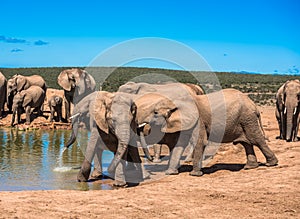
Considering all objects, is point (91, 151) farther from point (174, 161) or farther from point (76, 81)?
point (76, 81)

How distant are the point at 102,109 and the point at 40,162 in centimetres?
327

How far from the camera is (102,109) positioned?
9539 millimetres

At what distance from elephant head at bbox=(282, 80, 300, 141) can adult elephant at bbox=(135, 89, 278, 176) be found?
4.28 m

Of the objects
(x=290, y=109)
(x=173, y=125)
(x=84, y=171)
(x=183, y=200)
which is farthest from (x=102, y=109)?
(x=290, y=109)

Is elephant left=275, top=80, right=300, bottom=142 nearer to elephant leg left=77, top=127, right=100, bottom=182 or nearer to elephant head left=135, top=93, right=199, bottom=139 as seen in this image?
elephant head left=135, top=93, right=199, bottom=139

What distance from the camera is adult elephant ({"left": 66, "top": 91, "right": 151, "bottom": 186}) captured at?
8.83 m

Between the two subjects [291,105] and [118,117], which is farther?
[291,105]

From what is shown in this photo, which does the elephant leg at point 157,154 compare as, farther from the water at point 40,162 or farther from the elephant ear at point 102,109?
the elephant ear at point 102,109

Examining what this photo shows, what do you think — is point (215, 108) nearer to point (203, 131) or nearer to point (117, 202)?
point (203, 131)

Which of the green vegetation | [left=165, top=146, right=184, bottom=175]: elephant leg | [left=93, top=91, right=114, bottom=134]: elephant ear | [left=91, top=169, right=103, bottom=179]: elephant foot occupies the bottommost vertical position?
[left=91, top=169, right=103, bottom=179]: elephant foot

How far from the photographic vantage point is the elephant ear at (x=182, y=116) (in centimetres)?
1020

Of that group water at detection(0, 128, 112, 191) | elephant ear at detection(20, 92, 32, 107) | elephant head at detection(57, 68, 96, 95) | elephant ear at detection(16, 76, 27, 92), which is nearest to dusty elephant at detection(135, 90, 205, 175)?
water at detection(0, 128, 112, 191)

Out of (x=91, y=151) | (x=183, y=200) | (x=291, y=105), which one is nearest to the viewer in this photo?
(x=183, y=200)

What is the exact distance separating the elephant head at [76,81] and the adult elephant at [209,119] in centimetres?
690
